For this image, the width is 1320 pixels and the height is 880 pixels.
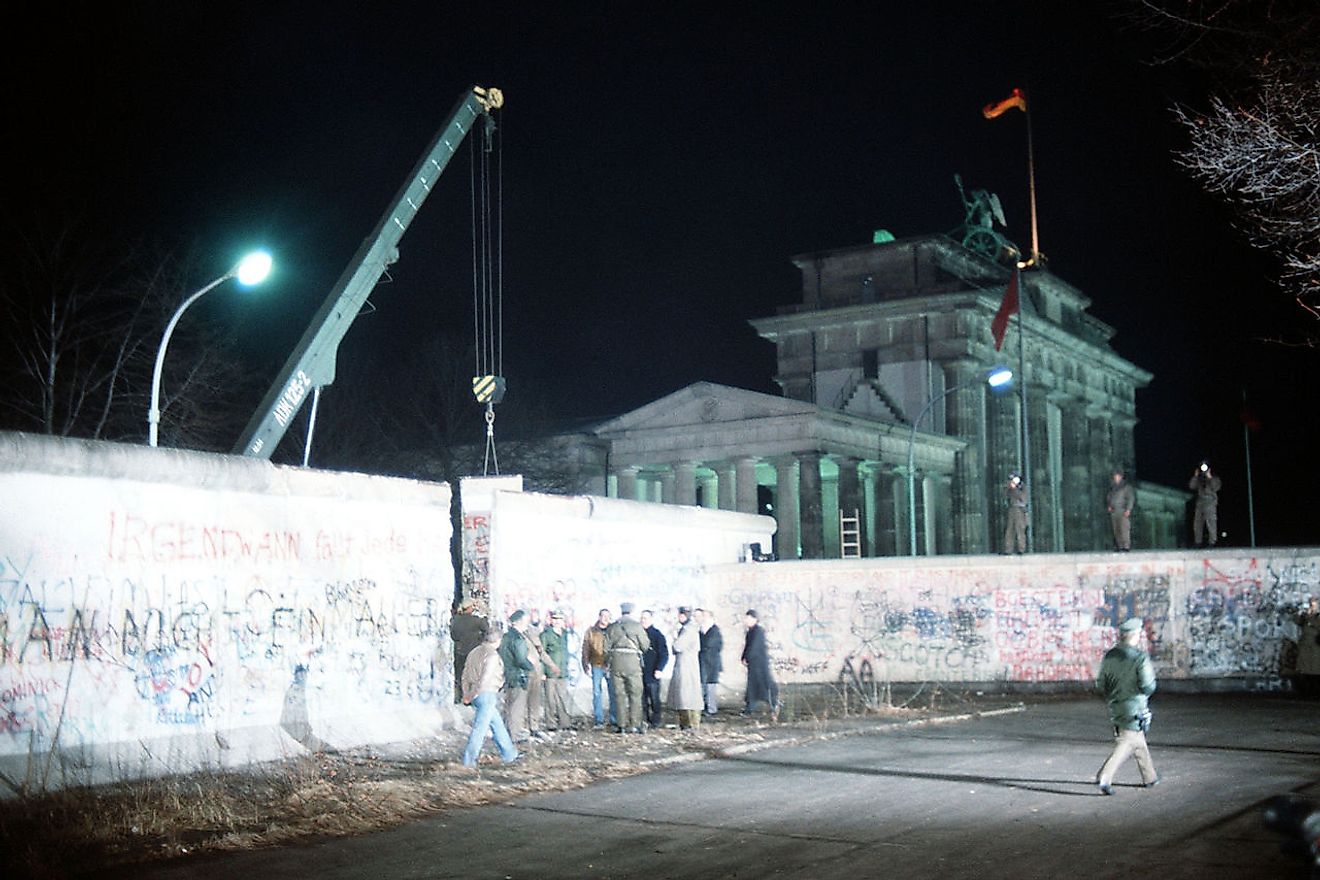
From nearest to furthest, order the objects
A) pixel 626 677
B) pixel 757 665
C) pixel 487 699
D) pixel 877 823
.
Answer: pixel 877 823
pixel 487 699
pixel 626 677
pixel 757 665

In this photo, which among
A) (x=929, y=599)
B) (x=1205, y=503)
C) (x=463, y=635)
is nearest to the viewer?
A: (x=463, y=635)

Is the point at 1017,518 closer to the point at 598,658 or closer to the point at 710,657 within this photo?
the point at 710,657

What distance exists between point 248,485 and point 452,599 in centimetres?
418

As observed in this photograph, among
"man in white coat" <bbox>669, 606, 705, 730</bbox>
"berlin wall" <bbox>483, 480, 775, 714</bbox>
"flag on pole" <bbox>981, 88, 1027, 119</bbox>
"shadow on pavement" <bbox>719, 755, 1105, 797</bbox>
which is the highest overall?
"flag on pole" <bbox>981, 88, 1027, 119</bbox>

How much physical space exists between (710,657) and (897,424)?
138 ft

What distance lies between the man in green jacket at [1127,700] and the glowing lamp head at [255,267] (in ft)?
41.9

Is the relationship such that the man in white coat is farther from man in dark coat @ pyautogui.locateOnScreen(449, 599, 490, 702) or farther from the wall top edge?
the wall top edge

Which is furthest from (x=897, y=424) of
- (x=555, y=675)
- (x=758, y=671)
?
(x=555, y=675)

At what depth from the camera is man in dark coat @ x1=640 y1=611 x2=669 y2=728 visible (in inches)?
760

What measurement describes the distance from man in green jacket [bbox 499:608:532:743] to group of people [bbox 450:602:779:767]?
0.01m

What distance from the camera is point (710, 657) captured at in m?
21.5

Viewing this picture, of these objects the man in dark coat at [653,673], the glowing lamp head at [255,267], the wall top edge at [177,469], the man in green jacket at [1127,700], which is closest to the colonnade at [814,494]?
the man in dark coat at [653,673]

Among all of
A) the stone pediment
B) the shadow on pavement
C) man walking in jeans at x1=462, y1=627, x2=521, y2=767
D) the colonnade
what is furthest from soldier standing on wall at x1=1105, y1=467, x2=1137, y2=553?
the stone pediment

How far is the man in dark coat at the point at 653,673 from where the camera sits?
1931cm
